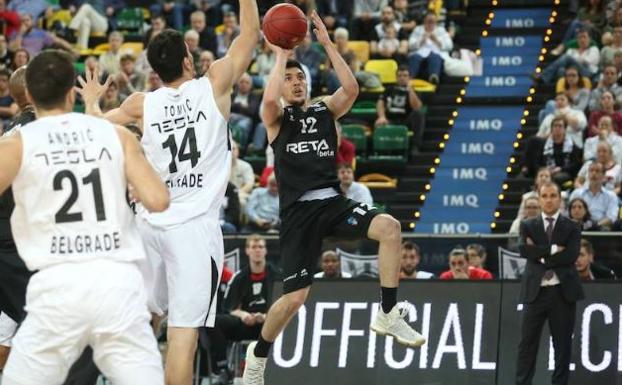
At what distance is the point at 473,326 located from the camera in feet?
47.5

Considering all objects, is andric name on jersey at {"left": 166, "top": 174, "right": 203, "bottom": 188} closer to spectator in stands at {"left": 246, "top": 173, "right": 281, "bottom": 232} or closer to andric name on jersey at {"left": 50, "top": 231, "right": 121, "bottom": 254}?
andric name on jersey at {"left": 50, "top": 231, "right": 121, "bottom": 254}

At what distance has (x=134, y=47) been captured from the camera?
2448 centimetres

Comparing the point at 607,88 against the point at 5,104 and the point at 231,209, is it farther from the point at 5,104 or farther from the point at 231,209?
the point at 5,104

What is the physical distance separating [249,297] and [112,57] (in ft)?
28.9

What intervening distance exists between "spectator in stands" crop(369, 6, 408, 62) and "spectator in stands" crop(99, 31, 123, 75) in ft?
13.9

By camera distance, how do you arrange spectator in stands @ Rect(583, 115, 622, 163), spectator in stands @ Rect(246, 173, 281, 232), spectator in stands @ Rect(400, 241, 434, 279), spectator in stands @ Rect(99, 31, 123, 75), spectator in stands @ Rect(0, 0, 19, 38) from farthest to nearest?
spectator in stands @ Rect(0, 0, 19, 38), spectator in stands @ Rect(99, 31, 123, 75), spectator in stands @ Rect(583, 115, 622, 163), spectator in stands @ Rect(246, 173, 281, 232), spectator in stands @ Rect(400, 241, 434, 279)

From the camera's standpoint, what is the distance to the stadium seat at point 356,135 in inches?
848

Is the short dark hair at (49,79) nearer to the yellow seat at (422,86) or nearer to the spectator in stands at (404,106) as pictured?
the spectator in stands at (404,106)

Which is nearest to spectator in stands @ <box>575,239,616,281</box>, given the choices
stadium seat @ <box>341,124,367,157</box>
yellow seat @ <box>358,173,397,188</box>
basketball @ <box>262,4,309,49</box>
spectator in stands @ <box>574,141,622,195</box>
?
spectator in stands @ <box>574,141,622,195</box>

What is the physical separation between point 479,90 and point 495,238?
25.3 feet

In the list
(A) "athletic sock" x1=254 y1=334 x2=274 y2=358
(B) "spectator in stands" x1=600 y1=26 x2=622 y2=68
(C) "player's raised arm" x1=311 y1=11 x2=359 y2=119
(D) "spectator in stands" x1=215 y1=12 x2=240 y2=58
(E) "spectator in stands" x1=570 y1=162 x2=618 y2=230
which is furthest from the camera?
(D) "spectator in stands" x1=215 y1=12 x2=240 y2=58

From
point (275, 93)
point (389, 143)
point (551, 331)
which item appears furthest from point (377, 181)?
point (275, 93)

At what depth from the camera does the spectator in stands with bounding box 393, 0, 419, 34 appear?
2397 cm

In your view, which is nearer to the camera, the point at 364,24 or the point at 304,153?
the point at 304,153
